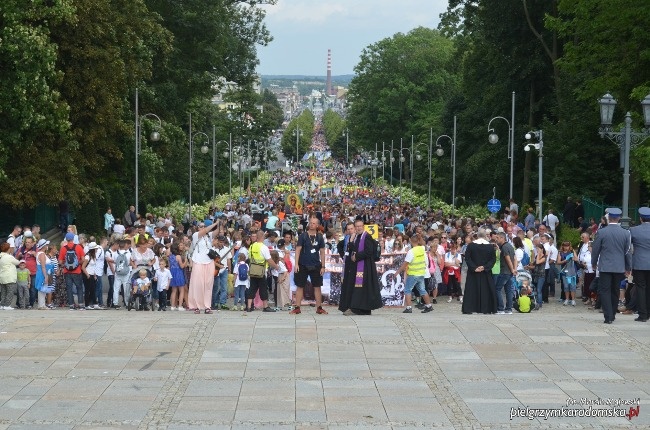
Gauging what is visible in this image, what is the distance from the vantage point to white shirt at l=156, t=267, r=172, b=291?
2423 cm

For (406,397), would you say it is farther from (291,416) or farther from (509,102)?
(509,102)

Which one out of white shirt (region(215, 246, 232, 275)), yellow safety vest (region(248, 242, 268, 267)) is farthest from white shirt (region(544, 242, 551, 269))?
yellow safety vest (region(248, 242, 268, 267))

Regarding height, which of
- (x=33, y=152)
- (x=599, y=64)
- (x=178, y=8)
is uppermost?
(x=178, y=8)

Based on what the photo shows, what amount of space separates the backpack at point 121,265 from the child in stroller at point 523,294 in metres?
7.39

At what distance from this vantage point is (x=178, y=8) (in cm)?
5706

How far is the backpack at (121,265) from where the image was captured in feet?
81.3

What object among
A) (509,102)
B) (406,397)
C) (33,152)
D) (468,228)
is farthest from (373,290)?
(509,102)

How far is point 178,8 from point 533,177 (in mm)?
17559

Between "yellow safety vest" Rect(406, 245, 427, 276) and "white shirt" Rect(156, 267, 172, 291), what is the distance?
14.7 ft

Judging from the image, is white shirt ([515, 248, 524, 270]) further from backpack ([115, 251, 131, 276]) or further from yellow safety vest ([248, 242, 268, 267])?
backpack ([115, 251, 131, 276])

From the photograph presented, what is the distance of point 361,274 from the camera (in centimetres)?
2072

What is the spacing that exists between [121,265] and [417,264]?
223 inches

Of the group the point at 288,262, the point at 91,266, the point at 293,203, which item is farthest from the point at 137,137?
the point at 91,266

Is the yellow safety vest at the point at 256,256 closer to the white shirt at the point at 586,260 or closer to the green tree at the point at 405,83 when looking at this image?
the white shirt at the point at 586,260
